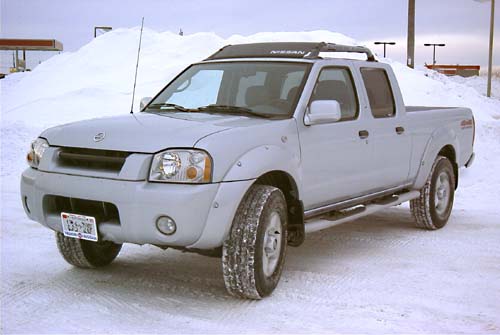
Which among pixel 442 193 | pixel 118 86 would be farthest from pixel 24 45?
pixel 442 193

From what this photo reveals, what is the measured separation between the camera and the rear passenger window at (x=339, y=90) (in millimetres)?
6234

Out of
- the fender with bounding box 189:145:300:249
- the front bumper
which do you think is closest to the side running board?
the fender with bounding box 189:145:300:249

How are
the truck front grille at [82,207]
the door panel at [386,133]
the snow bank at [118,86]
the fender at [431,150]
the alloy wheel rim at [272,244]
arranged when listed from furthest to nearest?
the snow bank at [118,86] → the fender at [431,150] → the door panel at [386,133] → the alloy wheel rim at [272,244] → the truck front grille at [82,207]

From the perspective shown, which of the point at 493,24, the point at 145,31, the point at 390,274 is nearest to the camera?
the point at 390,274

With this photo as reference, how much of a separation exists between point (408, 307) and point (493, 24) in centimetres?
3016

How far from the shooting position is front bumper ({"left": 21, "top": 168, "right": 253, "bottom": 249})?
186 inches

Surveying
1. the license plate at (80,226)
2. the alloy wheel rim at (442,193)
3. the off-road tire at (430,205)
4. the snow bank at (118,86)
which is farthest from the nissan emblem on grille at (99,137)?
the snow bank at (118,86)

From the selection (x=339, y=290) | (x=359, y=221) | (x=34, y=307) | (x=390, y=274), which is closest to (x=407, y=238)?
(x=359, y=221)

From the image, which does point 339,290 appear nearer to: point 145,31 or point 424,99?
point 424,99

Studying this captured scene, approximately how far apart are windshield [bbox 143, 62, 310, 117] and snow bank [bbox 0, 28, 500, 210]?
6.56m

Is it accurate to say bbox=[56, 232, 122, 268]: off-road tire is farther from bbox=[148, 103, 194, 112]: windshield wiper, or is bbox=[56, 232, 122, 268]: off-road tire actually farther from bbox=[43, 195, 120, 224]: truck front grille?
bbox=[148, 103, 194, 112]: windshield wiper

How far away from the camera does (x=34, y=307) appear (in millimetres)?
5016

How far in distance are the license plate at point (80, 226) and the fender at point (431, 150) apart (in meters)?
3.94

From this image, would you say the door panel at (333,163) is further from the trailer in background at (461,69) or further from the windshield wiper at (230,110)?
the trailer in background at (461,69)
